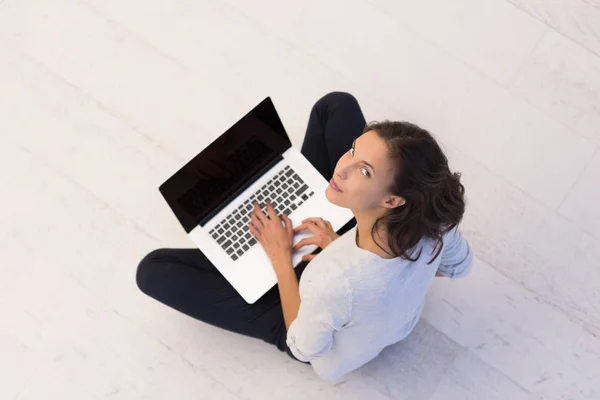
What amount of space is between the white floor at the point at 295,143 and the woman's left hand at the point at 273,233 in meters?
0.37

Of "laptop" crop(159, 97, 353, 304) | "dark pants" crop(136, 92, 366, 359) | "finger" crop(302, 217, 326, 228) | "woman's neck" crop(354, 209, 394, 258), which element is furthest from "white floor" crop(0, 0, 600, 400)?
"woman's neck" crop(354, 209, 394, 258)

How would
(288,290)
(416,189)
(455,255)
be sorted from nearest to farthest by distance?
(416,189)
(455,255)
(288,290)

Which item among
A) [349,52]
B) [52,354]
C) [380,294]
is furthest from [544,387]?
[52,354]

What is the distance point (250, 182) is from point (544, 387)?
3.03ft

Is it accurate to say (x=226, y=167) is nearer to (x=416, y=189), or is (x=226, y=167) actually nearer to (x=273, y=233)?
(x=273, y=233)

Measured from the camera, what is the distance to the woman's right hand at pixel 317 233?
1321mm

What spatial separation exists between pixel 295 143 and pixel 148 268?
578 millimetres

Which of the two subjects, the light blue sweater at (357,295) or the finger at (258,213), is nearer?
the light blue sweater at (357,295)

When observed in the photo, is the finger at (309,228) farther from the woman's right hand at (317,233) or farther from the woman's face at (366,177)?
the woman's face at (366,177)

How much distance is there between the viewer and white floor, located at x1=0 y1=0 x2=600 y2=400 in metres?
1.59

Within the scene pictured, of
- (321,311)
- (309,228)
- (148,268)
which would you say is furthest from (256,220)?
(321,311)

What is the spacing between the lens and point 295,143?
5.80ft

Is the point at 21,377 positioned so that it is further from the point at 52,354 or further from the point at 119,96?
the point at 119,96

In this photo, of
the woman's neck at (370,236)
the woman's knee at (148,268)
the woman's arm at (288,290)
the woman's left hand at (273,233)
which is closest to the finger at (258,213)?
the woman's left hand at (273,233)
